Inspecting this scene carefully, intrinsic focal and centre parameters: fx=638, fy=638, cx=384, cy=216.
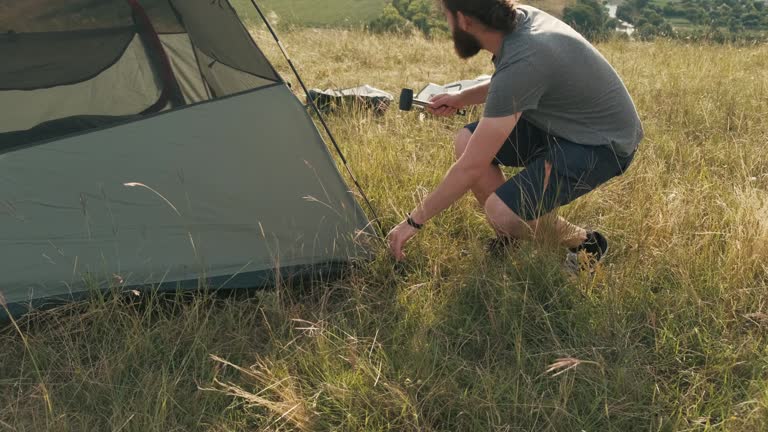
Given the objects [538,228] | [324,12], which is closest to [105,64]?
[538,228]

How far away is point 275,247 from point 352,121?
1.43 m

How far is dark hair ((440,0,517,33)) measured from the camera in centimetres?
Result: 195

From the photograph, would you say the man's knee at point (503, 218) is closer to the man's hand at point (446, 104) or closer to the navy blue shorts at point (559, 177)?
the navy blue shorts at point (559, 177)

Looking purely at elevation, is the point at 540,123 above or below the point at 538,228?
above

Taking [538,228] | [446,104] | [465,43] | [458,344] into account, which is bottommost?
[458,344]

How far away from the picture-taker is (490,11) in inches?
76.8

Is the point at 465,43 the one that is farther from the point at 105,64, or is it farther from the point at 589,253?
the point at 105,64

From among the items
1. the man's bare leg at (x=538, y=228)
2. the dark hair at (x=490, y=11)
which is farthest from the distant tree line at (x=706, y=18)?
the dark hair at (x=490, y=11)

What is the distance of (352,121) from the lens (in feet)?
11.5

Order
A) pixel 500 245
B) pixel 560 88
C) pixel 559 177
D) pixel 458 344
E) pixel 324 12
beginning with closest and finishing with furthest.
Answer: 1. pixel 458 344
2. pixel 560 88
3. pixel 559 177
4. pixel 500 245
5. pixel 324 12

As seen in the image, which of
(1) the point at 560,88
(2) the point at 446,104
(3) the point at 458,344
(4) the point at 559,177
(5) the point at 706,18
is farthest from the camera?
(5) the point at 706,18

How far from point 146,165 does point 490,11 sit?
1.21m

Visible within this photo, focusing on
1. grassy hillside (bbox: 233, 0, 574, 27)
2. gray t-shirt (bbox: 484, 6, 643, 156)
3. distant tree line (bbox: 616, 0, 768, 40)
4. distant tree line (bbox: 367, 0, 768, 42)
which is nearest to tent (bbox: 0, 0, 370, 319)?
gray t-shirt (bbox: 484, 6, 643, 156)

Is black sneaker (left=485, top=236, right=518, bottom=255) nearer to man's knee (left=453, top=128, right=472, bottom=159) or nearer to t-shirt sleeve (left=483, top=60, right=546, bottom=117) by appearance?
man's knee (left=453, top=128, right=472, bottom=159)
